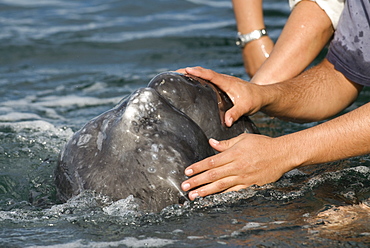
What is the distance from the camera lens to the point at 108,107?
5664mm

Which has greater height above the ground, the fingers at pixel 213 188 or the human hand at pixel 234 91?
the human hand at pixel 234 91

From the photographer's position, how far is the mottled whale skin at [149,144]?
9.70 feet

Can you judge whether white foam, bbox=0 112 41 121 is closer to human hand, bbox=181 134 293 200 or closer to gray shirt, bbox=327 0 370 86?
human hand, bbox=181 134 293 200

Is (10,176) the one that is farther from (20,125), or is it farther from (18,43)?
(18,43)

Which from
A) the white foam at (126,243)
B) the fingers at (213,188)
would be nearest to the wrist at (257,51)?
the fingers at (213,188)

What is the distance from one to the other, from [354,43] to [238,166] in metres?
1.46

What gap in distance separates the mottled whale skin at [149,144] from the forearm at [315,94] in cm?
71

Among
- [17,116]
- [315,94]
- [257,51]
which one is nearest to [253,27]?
[257,51]

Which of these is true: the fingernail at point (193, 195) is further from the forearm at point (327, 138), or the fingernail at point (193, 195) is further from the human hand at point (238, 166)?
the forearm at point (327, 138)

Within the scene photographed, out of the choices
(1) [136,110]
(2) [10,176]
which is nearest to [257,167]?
(1) [136,110]

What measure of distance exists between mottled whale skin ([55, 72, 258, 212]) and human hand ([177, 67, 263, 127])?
2.2 inches

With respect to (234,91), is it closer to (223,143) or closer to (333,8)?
(223,143)

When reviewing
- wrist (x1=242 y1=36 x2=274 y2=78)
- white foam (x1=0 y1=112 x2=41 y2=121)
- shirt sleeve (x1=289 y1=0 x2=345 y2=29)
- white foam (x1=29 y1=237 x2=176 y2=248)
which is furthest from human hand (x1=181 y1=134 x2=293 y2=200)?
white foam (x1=0 y1=112 x2=41 y2=121)

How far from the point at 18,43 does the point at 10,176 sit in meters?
4.58
